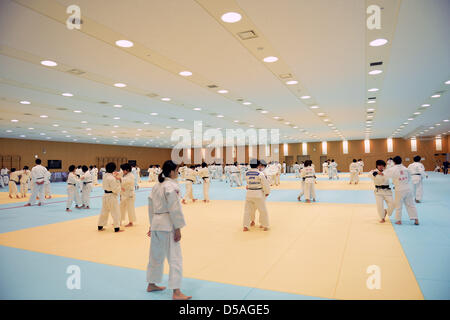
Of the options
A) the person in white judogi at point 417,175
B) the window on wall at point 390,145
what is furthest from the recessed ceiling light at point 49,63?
the window on wall at point 390,145

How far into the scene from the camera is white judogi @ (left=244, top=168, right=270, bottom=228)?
6832 millimetres

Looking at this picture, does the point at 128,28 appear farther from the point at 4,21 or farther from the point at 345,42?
the point at 345,42

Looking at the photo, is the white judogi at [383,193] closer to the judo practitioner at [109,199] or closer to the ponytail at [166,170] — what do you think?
the ponytail at [166,170]

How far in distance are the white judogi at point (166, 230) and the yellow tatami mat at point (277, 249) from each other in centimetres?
72

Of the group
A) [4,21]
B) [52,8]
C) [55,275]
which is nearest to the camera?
[55,275]

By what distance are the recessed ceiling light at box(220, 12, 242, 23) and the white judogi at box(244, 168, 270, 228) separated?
3453 mm

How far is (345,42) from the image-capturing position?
247 inches

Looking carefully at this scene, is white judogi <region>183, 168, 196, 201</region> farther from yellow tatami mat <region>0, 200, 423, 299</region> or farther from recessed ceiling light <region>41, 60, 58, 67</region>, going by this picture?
recessed ceiling light <region>41, 60, 58, 67</region>

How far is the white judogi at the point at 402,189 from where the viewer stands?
22.8 feet

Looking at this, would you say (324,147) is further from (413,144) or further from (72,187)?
(72,187)

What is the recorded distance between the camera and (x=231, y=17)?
504 cm

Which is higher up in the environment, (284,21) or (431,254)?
(284,21)
